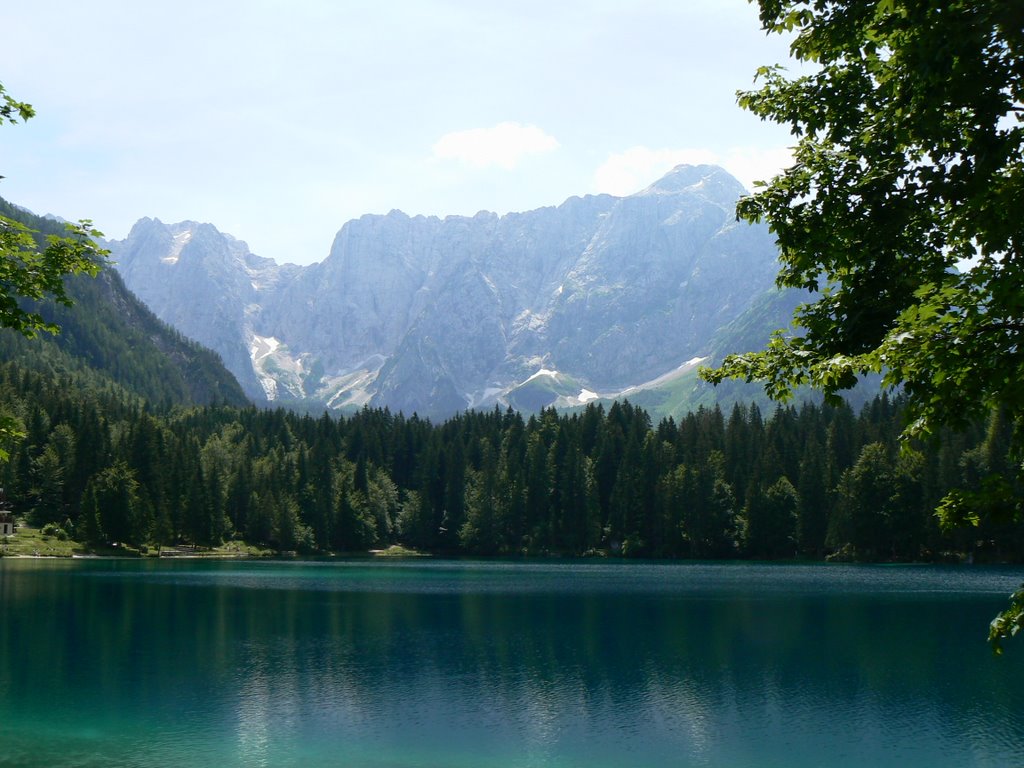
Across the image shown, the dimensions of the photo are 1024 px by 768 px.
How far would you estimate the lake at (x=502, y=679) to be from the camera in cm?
3375

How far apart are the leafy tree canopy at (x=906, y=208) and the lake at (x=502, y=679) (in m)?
21.2

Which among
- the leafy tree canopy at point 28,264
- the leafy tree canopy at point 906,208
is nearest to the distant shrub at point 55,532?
the leafy tree canopy at point 28,264

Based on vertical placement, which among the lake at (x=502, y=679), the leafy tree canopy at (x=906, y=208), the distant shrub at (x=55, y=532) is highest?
the leafy tree canopy at (x=906, y=208)

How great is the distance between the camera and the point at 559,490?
18350 centimetres

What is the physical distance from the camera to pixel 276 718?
125ft

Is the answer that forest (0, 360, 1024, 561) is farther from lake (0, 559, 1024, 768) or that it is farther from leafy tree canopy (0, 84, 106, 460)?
leafy tree canopy (0, 84, 106, 460)

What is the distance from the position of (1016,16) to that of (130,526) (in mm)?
A: 153188

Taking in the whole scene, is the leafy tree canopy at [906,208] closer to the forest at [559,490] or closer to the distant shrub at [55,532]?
the forest at [559,490]

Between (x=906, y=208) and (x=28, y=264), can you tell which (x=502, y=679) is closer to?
(x=28, y=264)

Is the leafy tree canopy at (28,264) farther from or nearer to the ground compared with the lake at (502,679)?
farther from the ground

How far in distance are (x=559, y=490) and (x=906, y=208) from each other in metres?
169

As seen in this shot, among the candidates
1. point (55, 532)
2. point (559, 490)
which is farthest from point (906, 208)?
point (559, 490)

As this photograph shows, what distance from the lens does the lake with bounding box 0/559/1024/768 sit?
3375 centimetres

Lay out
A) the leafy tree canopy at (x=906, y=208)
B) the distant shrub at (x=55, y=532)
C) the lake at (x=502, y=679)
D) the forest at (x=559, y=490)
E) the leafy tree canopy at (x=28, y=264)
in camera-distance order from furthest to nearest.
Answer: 1. the distant shrub at (x=55, y=532)
2. the forest at (x=559, y=490)
3. the lake at (x=502, y=679)
4. the leafy tree canopy at (x=28, y=264)
5. the leafy tree canopy at (x=906, y=208)
